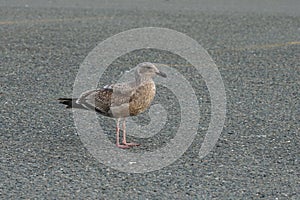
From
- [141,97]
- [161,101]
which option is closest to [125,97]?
[141,97]

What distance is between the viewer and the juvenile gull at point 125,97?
639 cm

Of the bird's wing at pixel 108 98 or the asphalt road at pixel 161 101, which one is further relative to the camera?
the bird's wing at pixel 108 98

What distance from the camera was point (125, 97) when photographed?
640 cm

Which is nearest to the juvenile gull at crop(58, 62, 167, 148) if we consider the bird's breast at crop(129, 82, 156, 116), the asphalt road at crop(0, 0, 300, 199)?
the bird's breast at crop(129, 82, 156, 116)

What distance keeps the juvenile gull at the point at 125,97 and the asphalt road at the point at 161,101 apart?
0.41 m

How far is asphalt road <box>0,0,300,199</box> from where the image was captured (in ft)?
18.6

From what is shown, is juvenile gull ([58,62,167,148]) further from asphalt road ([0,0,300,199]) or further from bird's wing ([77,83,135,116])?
asphalt road ([0,0,300,199])

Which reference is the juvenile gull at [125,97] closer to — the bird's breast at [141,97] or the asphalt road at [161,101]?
the bird's breast at [141,97]

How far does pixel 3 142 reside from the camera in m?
6.69

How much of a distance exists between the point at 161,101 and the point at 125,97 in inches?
80.4

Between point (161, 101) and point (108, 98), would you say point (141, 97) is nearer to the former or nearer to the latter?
point (108, 98)

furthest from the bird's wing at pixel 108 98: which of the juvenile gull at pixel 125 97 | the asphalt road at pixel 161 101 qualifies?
the asphalt road at pixel 161 101

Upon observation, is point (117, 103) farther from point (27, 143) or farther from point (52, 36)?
point (52, 36)

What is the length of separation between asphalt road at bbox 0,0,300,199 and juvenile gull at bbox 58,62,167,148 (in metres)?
0.41
